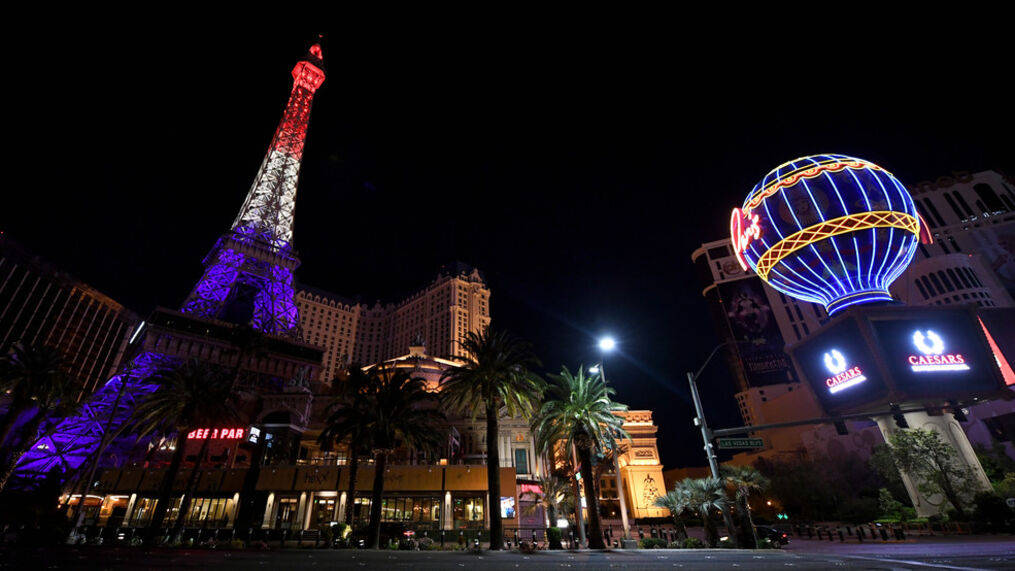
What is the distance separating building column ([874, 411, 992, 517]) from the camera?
32.4 m

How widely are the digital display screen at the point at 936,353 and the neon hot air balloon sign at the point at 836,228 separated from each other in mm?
2383

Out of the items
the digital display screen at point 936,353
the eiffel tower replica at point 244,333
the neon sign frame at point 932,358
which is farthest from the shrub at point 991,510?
the eiffel tower replica at point 244,333

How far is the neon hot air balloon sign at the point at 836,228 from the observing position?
1081 inches

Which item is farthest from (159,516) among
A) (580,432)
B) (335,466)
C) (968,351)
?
(968,351)

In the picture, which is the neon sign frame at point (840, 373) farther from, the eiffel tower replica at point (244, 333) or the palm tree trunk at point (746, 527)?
the eiffel tower replica at point (244, 333)

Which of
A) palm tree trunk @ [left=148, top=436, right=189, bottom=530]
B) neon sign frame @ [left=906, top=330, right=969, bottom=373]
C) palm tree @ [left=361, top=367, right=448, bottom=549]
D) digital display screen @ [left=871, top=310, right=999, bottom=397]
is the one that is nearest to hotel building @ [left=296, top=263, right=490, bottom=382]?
palm tree @ [left=361, top=367, right=448, bottom=549]

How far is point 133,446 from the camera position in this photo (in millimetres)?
53250

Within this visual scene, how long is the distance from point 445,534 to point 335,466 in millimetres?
19296

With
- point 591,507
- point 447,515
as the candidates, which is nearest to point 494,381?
point 591,507

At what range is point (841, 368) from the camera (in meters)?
30.2

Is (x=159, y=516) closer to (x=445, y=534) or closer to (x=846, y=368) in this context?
(x=445, y=534)

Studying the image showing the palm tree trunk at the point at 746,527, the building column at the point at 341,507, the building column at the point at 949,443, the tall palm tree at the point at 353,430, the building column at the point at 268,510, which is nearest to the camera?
the palm tree trunk at the point at 746,527

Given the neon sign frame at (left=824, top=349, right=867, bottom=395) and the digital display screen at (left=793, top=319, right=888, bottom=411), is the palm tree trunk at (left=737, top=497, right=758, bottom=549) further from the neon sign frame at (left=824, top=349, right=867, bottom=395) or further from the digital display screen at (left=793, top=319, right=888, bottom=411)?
the neon sign frame at (left=824, top=349, right=867, bottom=395)

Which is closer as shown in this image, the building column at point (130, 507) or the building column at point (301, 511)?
the building column at point (301, 511)
